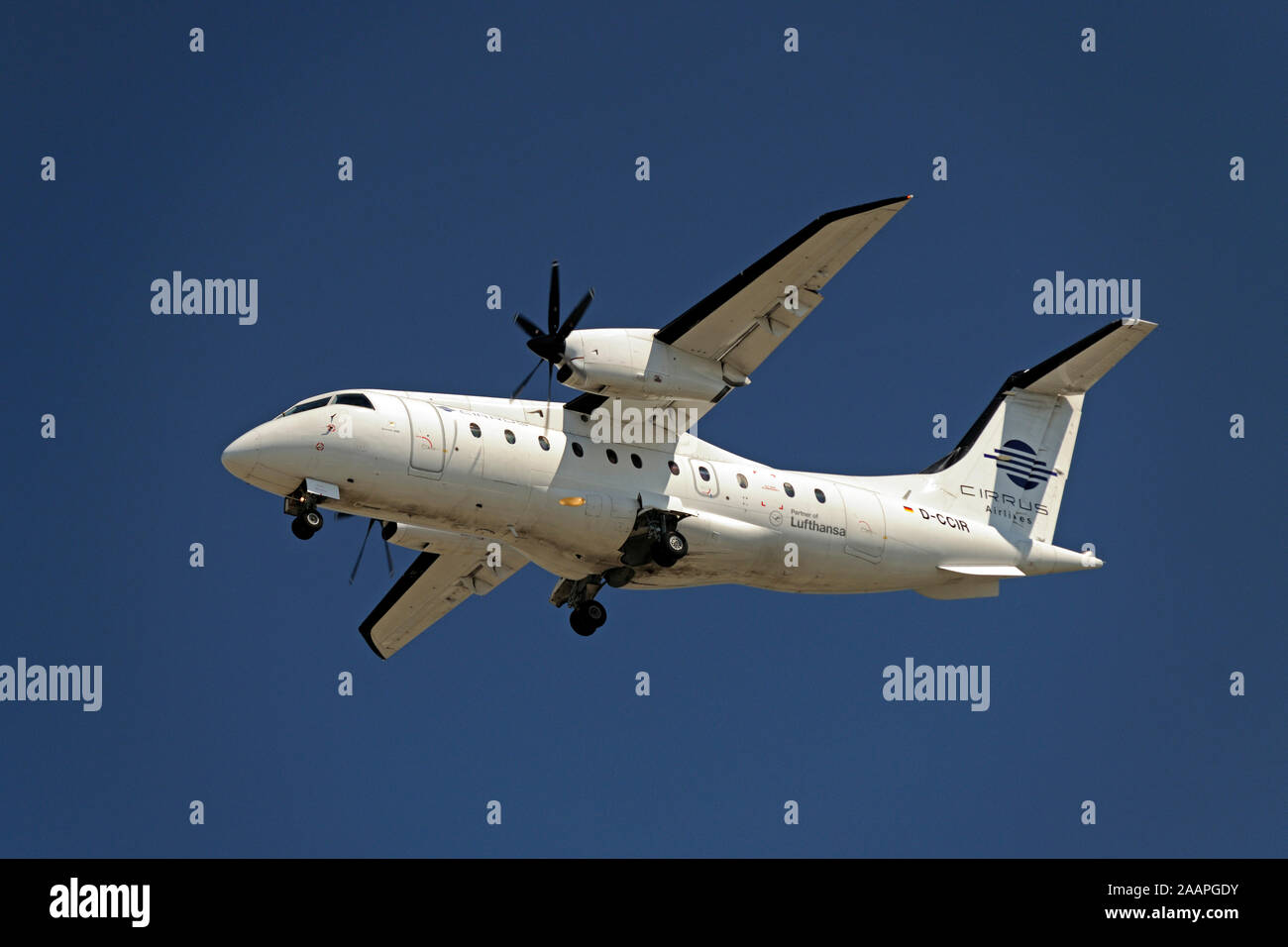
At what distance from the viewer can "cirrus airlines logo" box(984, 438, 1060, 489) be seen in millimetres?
21625

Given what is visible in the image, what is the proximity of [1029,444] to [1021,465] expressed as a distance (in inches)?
18.5

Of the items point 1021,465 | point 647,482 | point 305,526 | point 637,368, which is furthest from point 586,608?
point 1021,465

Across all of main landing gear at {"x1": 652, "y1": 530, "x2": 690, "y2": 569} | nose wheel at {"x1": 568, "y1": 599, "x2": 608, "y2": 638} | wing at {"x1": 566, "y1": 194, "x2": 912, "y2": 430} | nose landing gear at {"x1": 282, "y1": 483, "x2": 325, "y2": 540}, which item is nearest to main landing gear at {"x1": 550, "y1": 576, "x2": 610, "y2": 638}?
nose wheel at {"x1": 568, "y1": 599, "x2": 608, "y2": 638}

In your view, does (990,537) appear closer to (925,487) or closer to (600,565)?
(925,487)

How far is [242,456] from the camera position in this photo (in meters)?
16.0

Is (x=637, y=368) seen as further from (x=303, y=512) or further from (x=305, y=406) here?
(x=303, y=512)

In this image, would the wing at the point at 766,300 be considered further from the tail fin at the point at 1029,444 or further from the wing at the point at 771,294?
the tail fin at the point at 1029,444

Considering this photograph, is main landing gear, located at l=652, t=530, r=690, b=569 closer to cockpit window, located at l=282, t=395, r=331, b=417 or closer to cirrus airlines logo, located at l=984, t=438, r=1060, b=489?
cockpit window, located at l=282, t=395, r=331, b=417

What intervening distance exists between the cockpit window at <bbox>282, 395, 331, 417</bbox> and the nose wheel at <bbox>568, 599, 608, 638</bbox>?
4.51 meters

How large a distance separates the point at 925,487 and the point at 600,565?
5.10 metres

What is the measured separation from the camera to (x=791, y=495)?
62.1 ft

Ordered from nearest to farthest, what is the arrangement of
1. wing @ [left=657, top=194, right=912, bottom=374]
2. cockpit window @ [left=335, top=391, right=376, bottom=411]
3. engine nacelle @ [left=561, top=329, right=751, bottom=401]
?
1. cockpit window @ [left=335, top=391, right=376, bottom=411]
2. wing @ [left=657, top=194, right=912, bottom=374]
3. engine nacelle @ [left=561, top=329, right=751, bottom=401]

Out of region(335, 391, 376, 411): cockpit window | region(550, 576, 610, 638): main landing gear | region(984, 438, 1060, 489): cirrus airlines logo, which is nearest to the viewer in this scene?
region(335, 391, 376, 411): cockpit window
